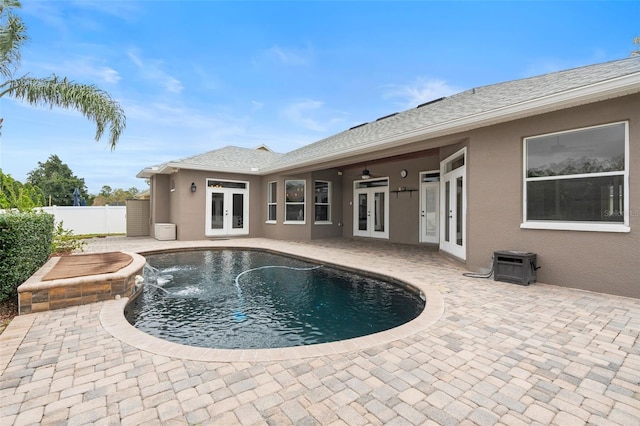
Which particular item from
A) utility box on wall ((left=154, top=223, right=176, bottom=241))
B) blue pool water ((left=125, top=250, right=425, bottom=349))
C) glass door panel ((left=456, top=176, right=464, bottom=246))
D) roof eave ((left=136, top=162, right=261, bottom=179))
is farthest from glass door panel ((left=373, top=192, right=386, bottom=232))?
utility box on wall ((left=154, top=223, right=176, bottom=241))

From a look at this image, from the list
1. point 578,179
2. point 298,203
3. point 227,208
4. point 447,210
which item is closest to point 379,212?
point 298,203

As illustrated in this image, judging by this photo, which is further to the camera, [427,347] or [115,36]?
[115,36]

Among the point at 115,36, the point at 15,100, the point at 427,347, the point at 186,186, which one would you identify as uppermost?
the point at 115,36

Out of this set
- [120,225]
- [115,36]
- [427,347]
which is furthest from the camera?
[120,225]

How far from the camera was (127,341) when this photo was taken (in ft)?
9.84

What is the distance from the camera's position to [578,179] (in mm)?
5000

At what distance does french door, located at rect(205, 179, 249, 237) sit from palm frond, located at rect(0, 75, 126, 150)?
15.6 feet

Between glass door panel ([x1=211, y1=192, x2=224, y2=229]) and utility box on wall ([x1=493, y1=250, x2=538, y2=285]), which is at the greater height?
glass door panel ([x1=211, y1=192, x2=224, y2=229])

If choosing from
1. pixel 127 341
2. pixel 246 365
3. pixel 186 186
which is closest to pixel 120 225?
pixel 186 186

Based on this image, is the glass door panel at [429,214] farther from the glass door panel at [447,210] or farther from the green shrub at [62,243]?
the green shrub at [62,243]

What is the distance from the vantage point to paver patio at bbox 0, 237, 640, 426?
1.91 m

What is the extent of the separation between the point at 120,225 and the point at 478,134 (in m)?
17.3

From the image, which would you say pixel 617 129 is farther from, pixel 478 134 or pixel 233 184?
pixel 233 184

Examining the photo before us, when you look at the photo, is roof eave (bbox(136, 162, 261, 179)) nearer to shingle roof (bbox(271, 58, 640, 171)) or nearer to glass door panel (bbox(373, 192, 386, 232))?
shingle roof (bbox(271, 58, 640, 171))
